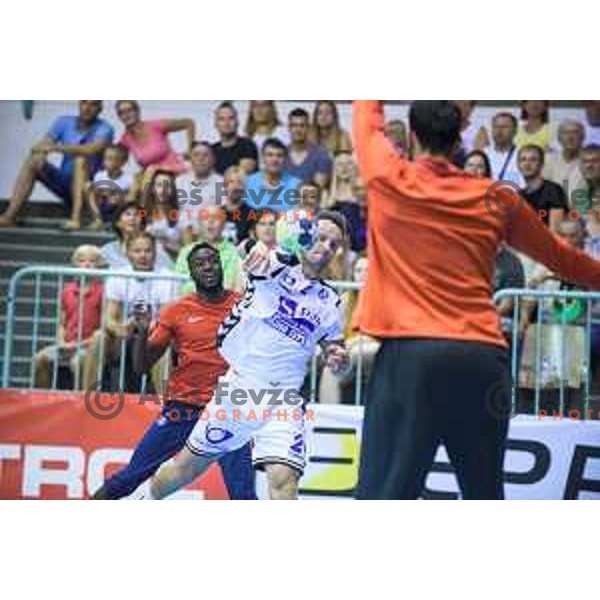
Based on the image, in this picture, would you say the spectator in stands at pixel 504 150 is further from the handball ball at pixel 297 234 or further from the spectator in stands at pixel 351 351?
the handball ball at pixel 297 234

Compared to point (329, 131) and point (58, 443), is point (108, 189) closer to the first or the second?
point (329, 131)

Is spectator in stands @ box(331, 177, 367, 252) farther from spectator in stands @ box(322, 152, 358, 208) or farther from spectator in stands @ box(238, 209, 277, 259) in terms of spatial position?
spectator in stands @ box(238, 209, 277, 259)

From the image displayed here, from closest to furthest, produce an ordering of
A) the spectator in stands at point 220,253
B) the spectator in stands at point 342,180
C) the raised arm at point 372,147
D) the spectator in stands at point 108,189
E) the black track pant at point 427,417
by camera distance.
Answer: the black track pant at point 427,417 → the raised arm at point 372,147 → the spectator in stands at point 342,180 → the spectator in stands at point 220,253 → the spectator in stands at point 108,189

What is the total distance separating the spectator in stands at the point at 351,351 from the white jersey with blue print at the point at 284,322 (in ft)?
0.22

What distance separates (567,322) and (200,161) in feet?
5.56

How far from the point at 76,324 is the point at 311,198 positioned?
1.14 metres

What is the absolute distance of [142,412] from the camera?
5.73m

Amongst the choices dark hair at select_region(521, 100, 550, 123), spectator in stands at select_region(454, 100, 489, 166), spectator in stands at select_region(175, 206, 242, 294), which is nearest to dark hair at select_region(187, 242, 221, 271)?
spectator in stands at select_region(175, 206, 242, 294)

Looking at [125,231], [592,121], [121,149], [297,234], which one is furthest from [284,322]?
[592,121]

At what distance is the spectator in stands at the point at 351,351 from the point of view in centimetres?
531

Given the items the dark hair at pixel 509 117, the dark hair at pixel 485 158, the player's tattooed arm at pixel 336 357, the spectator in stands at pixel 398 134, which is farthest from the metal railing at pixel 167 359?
the spectator in stands at pixel 398 134

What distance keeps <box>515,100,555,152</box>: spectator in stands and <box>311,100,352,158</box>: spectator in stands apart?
72cm

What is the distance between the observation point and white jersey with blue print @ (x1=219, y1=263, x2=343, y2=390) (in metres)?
5.59
